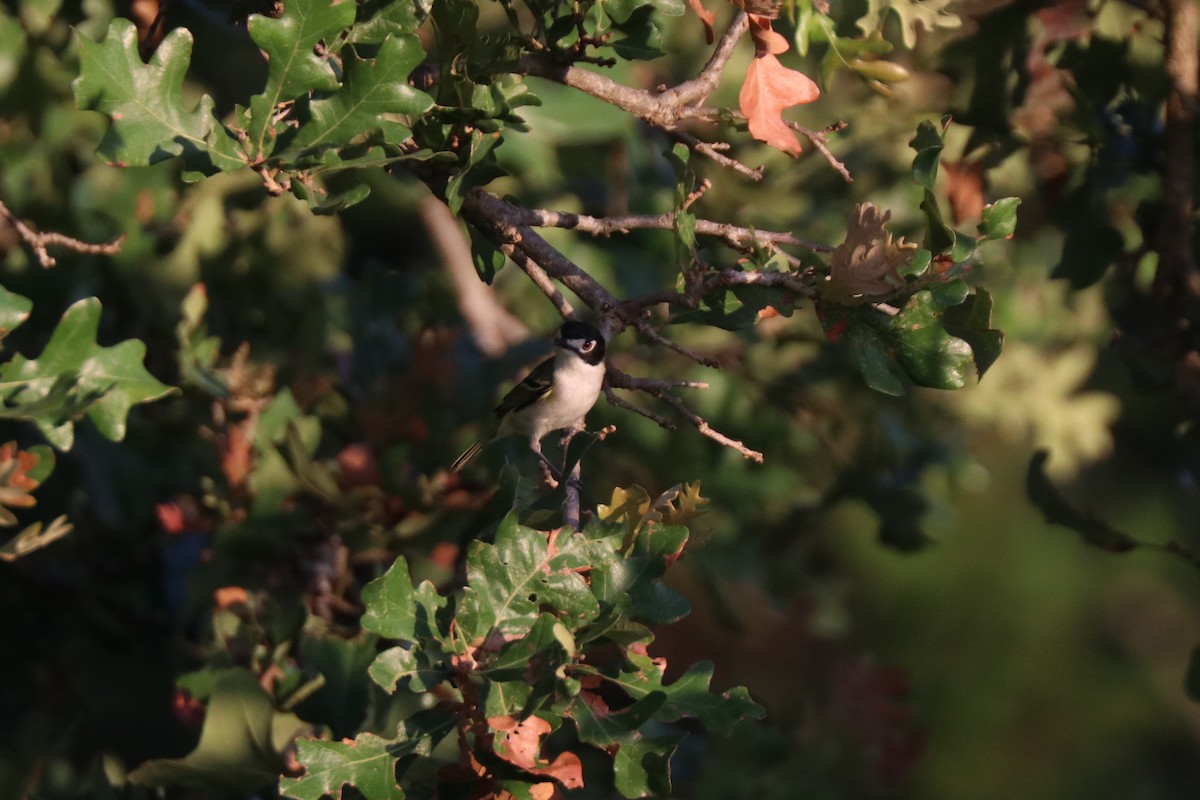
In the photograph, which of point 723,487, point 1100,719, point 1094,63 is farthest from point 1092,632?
point 1094,63

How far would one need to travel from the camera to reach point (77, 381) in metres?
2.38

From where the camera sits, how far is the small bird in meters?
3.31

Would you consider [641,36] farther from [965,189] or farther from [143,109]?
[965,189]

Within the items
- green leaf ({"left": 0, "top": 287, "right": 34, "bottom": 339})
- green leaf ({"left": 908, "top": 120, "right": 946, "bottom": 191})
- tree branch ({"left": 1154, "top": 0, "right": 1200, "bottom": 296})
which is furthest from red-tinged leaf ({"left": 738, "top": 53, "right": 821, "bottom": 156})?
tree branch ({"left": 1154, "top": 0, "right": 1200, "bottom": 296})

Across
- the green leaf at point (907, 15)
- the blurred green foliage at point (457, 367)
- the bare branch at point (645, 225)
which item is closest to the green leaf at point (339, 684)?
the blurred green foliage at point (457, 367)

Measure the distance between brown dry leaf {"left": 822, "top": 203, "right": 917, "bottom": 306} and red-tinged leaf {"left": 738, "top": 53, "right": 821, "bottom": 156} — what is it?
0.33 m

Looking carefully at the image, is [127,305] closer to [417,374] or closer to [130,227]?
[130,227]

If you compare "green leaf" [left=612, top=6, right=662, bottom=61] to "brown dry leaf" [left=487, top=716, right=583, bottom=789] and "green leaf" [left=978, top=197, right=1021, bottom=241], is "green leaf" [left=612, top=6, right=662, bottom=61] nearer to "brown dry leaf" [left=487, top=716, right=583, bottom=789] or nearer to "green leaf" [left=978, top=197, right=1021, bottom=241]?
"green leaf" [left=978, top=197, right=1021, bottom=241]

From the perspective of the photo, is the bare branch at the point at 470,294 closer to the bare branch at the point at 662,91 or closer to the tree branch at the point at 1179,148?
the tree branch at the point at 1179,148

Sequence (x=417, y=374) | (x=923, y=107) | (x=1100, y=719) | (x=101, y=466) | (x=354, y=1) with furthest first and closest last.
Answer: (x=1100, y=719)
(x=923, y=107)
(x=417, y=374)
(x=101, y=466)
(x=354, y=1)

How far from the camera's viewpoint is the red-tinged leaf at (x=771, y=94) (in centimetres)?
231

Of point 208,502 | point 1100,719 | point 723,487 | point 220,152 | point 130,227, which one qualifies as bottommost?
point 1100,719

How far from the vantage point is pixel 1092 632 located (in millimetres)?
7715

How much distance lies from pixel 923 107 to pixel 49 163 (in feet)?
A: 9.04
